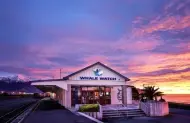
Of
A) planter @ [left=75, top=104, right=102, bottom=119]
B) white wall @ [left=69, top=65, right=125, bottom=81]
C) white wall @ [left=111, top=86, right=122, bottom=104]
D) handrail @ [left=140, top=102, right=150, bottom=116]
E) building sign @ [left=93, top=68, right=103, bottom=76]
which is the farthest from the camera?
white wall @ [left=111, top=86, right=122, bottom=104]

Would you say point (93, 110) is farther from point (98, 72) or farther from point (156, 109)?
point (98, 72)

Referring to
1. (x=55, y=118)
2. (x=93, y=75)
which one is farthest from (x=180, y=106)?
(x=55, y=118)

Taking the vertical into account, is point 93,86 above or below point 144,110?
above

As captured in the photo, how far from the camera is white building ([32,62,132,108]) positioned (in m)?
37.6

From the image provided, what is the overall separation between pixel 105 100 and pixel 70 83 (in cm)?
774

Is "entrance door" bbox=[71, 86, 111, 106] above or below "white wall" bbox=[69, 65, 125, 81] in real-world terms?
below

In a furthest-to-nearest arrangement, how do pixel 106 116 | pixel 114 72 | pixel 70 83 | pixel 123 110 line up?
pixel 114 72 < pixel 70 83 < pixel 123 110 < pixel 106 116

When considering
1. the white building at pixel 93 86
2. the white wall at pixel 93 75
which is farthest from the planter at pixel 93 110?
the white wall at pixel 93 75

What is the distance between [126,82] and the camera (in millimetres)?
41406

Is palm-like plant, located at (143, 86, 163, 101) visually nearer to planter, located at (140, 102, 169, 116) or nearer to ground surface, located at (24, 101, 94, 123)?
planter, located at (140, 102, 169, 116)

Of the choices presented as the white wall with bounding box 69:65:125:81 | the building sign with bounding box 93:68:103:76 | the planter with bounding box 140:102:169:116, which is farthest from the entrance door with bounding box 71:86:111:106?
the planter with bounding box 140:102:169:116

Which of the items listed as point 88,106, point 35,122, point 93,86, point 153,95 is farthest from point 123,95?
point 35,122

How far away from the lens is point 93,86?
4206cm

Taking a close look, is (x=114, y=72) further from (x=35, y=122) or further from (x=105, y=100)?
(x=35, y=122)
